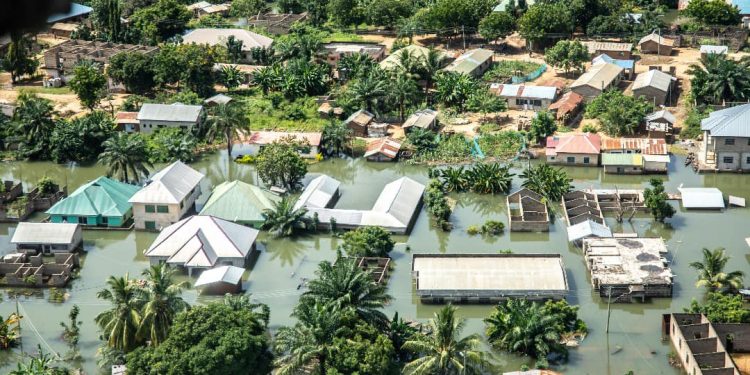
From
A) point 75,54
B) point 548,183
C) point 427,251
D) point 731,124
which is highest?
point 75,54

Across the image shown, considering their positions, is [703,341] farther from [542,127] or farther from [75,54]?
[75,54]

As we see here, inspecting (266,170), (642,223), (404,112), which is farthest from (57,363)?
(404,112)

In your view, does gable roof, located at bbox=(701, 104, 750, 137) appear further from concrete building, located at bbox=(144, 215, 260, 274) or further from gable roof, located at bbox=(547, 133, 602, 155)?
concrete building, located at bbox=(144, 215, 260, 274)

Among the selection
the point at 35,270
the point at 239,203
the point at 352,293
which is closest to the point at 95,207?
the point at 35,270

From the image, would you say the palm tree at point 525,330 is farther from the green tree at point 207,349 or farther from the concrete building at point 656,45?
the concrete building at point 656,45

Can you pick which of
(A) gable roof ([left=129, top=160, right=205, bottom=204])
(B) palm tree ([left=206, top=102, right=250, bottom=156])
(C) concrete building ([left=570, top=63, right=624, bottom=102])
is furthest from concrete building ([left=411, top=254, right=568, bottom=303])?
(C) concrete building ([left=570, top=63, right=624, bottom=102])

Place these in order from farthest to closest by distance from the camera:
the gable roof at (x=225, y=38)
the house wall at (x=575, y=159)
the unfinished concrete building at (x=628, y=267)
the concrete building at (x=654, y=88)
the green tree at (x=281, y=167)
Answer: the gable roof at (x=225, y=38)
the concrete building at (x=654, y=88)
the house wall at (x=575, y=159)
the green tree at (x=281, y=167)
the unfinished concrete building at (x=628, y=267)

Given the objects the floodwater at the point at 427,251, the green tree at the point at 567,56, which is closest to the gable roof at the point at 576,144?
the floodwater at the point at 427,251
